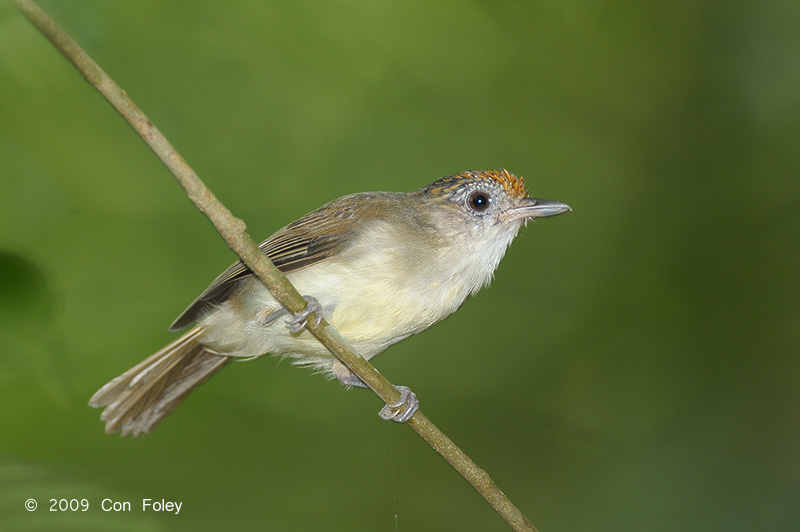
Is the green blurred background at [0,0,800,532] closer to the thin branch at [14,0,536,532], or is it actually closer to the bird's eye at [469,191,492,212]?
the bird's eye at [469,191,492,212]

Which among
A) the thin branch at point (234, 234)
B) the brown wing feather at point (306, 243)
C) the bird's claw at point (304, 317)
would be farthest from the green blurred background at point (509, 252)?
the thin branch at point (234, 234)

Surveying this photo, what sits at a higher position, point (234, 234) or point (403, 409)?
point (234, 234)

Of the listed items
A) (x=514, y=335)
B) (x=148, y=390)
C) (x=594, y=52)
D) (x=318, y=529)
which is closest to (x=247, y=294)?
(x=148, y=390)

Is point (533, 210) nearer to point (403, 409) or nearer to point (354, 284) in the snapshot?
point (354, 284)

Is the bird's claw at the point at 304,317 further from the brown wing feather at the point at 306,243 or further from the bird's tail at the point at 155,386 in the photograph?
the bird's tail at the point at 155,386

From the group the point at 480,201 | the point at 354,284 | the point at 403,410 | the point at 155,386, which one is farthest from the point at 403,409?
the point at 155,386

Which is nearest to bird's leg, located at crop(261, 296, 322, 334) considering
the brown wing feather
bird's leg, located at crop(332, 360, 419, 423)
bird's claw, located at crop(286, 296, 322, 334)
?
bird's claw, located at crop(286, 296, 322, 334)
